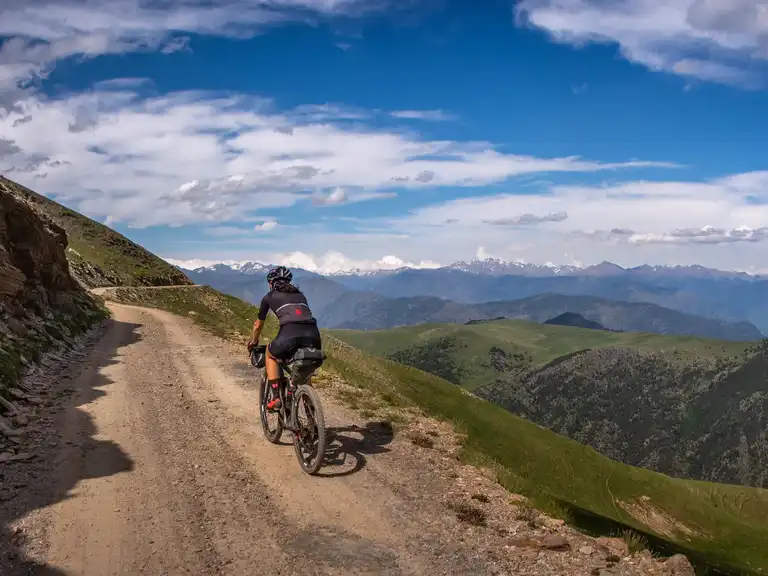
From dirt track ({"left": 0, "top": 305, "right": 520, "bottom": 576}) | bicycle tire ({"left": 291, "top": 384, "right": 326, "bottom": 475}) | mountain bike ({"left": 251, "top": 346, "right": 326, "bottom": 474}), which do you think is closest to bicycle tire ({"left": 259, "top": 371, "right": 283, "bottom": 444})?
dirt track ({"left": 0, "top": 305, "right": 520, "bottom": 576})

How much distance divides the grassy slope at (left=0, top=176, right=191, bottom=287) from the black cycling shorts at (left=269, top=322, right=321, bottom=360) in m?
64.5

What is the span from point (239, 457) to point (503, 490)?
5.73 metres

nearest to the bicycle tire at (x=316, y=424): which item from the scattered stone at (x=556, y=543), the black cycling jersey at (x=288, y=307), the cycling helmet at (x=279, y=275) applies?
the black cycling jersey at (x=288, y=307)

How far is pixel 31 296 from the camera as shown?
26.6 meters

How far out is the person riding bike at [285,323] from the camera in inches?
446

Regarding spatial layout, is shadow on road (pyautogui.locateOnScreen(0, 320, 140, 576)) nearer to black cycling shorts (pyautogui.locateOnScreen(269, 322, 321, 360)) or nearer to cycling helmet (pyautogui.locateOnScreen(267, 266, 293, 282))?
black cycling shorts (pyautogui.locateOnScreen(269, 322, 321, 360))

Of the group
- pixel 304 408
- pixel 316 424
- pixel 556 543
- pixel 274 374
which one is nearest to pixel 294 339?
pixel 274 374

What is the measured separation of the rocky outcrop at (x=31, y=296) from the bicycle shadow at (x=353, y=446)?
31.1 feet

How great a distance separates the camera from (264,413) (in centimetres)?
1327

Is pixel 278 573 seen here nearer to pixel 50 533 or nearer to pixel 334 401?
pixel 50 533

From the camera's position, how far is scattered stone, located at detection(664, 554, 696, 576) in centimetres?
772

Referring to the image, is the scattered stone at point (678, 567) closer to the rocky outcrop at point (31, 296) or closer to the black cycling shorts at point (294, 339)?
the black cycling shorts at point (294, 339)

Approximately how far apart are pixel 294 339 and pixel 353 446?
331 centimetres

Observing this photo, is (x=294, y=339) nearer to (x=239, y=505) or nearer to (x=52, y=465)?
(x=239, y=505)
